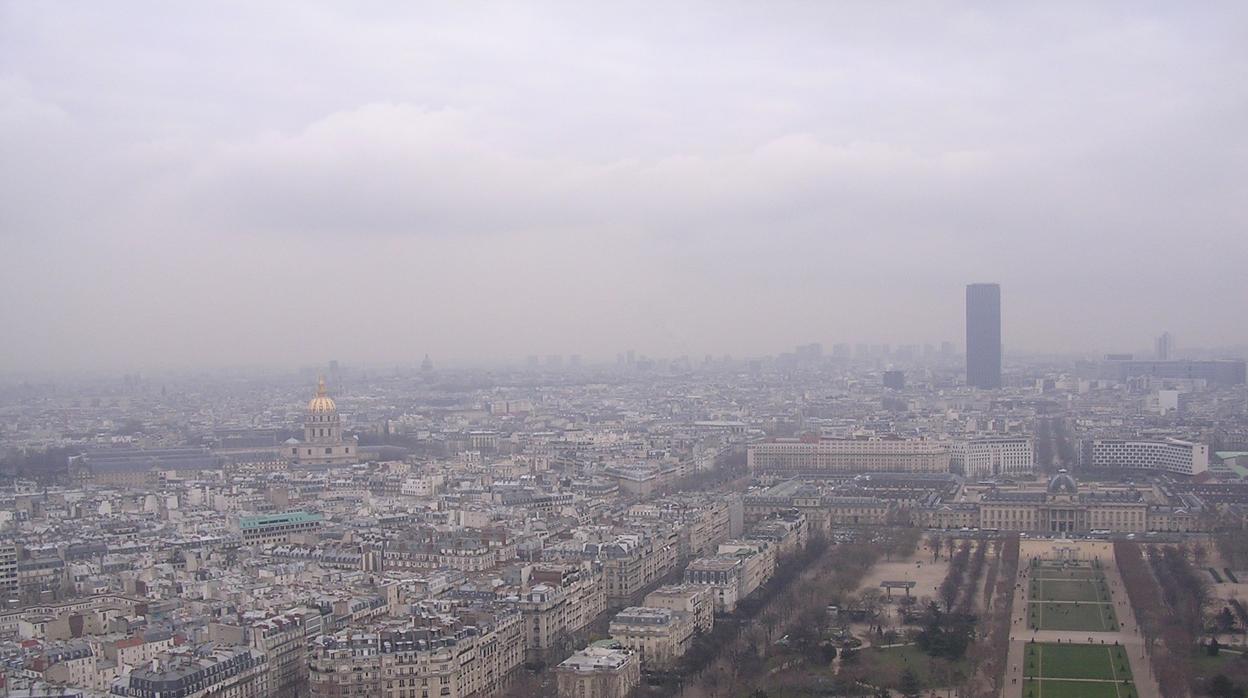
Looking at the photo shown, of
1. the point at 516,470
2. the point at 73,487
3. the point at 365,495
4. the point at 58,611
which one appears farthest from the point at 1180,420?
the point at 58,611

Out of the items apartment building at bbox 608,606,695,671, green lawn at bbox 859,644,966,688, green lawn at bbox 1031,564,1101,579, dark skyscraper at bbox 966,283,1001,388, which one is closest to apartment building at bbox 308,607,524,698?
apartment building at bbox 608,606,695,671

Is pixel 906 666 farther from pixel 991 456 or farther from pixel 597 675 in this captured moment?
pixel 991 456

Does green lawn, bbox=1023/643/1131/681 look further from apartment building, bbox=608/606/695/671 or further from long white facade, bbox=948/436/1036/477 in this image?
long white facade, bbox=948/436/1036/477

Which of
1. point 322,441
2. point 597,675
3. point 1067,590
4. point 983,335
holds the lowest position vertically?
point 1067,590

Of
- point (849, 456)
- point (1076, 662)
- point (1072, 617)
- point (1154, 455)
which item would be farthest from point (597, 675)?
point (1154, 455)

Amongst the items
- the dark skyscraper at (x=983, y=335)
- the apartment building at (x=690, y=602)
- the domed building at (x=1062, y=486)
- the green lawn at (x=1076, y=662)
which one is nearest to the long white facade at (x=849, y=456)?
the domed building at (x=1062, y=486)

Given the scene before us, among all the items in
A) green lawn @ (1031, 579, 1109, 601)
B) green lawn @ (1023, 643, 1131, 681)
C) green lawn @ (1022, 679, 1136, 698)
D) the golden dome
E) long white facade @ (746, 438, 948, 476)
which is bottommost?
green lawn @ (1022, 679, 1136, 698)
